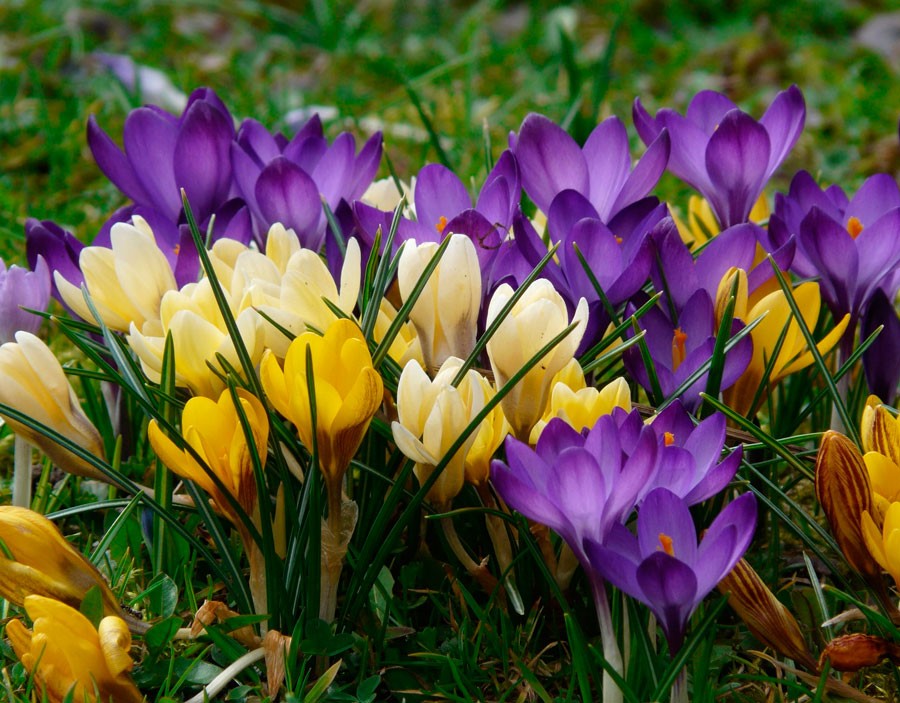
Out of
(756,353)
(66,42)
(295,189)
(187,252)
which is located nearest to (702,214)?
(756,353)

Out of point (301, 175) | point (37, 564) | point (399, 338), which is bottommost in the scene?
point (37, 564)

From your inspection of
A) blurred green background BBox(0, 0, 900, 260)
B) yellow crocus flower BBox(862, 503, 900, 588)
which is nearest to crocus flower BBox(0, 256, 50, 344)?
blurred green background BBox(0, 0, 900, 260)

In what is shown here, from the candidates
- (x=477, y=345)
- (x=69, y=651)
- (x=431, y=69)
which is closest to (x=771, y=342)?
(x=477, y=345)

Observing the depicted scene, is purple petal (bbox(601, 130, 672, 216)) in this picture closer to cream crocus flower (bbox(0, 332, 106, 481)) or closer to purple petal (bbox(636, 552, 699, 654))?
purple petal (bbox(636, 552, 699, 654))

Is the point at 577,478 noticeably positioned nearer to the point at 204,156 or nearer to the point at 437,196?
the point at 437,196

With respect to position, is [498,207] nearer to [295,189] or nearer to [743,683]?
[295,189]
